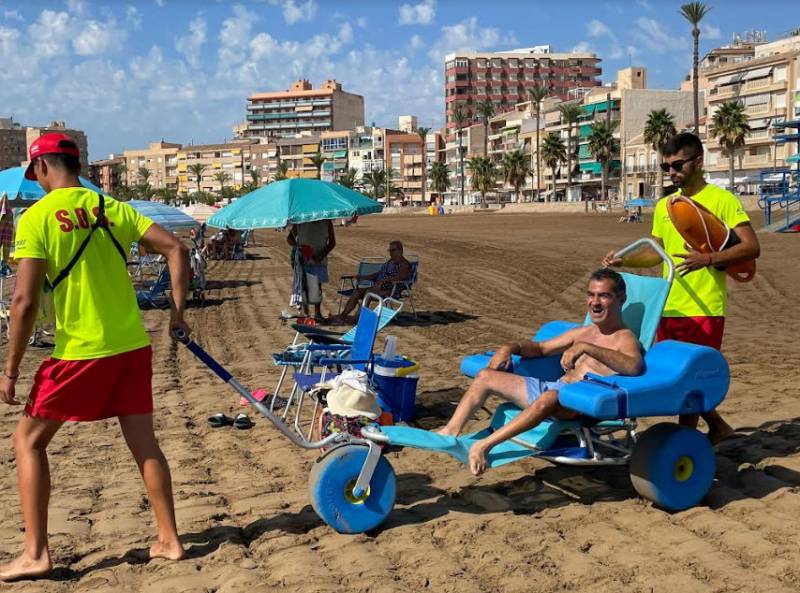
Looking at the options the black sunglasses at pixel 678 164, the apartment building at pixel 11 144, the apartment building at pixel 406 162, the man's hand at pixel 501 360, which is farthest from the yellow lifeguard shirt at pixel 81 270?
the apartment building at pixel 11 144

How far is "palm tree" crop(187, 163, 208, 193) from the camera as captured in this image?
15575cm

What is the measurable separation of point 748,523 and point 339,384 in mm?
2244

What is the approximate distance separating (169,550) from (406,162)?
128142 millimetres

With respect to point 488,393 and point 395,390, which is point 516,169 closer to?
point 395,390

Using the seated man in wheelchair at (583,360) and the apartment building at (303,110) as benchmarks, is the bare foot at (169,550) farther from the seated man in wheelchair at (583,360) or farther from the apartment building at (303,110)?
the apartment building at (303,110)

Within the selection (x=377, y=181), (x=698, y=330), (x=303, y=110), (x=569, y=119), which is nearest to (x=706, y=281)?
(x=698, y=330)

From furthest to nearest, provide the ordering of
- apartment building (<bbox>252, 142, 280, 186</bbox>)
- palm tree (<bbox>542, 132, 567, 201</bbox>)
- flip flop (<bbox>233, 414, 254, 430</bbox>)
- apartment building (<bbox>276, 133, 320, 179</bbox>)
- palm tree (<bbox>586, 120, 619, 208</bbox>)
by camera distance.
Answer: apartment building (<bbox>252, 142, 280, 186</bbox>), apartment building (<bbox>276, 133, 320, 179</bbox>), palm tree (<bbox>542, 132, 567, 201</bbox>), palm tree (<bbox>586, 120, 619, 208</bbox>), flip flop (<bbox>233, 414, 254, 430</bbox>)

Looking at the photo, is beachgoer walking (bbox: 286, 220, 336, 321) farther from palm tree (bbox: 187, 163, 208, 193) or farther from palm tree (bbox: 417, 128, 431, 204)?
palm tree (bbox: 187, 163, 208, 193)

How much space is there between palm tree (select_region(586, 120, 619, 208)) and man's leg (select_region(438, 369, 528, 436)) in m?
79.2

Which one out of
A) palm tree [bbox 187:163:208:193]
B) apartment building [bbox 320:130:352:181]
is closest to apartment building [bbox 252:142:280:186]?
palm tree [bbox 187:163:208:193]

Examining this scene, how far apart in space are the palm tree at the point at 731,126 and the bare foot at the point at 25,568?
68278 millimetres

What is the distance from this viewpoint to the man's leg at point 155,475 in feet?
11.8

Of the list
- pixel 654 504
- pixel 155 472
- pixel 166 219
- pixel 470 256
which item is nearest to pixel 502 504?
pixel 654 504

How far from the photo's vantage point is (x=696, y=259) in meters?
4.40
